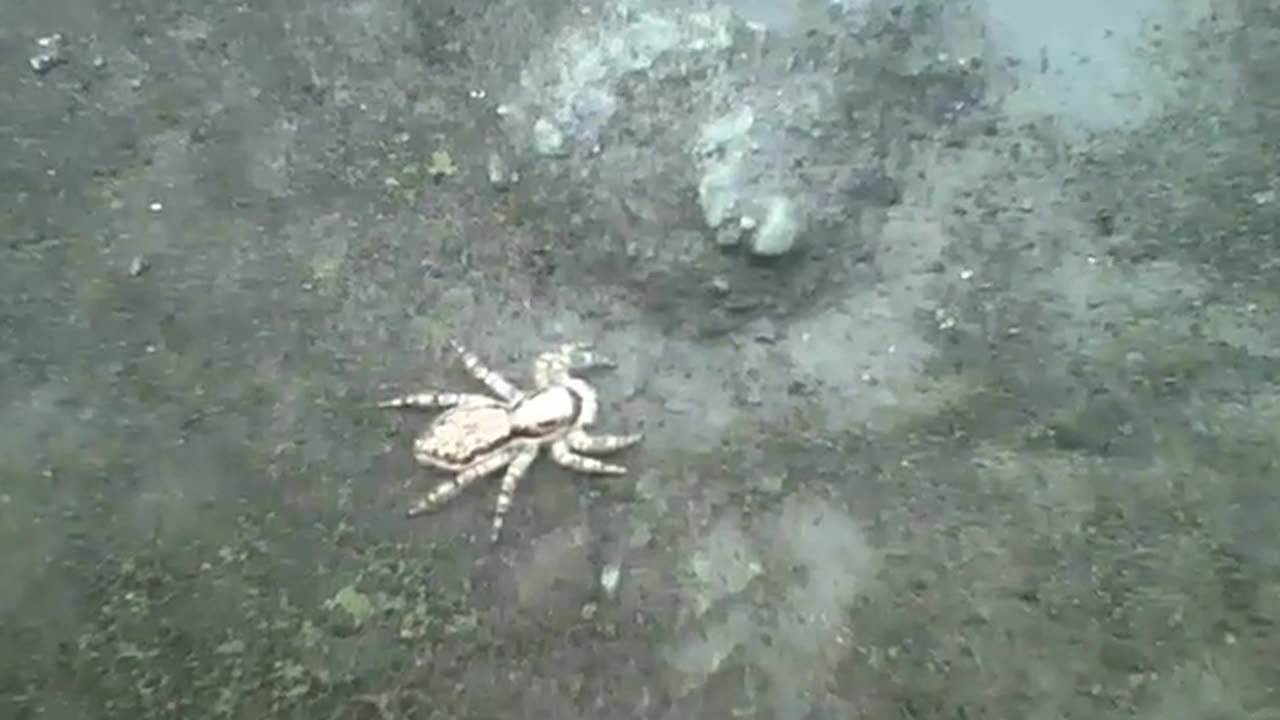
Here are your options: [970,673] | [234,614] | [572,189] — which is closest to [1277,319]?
[970,673]

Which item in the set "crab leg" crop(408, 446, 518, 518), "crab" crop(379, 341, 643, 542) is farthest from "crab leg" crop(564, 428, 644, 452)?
"crab leg" crop(408, 446, 518, 518)

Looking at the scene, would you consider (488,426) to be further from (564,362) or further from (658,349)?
(658,349)

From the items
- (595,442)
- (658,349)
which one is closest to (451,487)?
(595,442)

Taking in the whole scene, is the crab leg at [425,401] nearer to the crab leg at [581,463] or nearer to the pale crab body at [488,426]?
the pale crab body at [488,426]

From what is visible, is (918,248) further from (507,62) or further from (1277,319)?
(507,62)

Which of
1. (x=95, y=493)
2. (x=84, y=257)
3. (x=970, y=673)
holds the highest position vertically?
(x=84, y=257)

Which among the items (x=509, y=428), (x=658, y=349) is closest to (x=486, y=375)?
(x=509, y=428)
